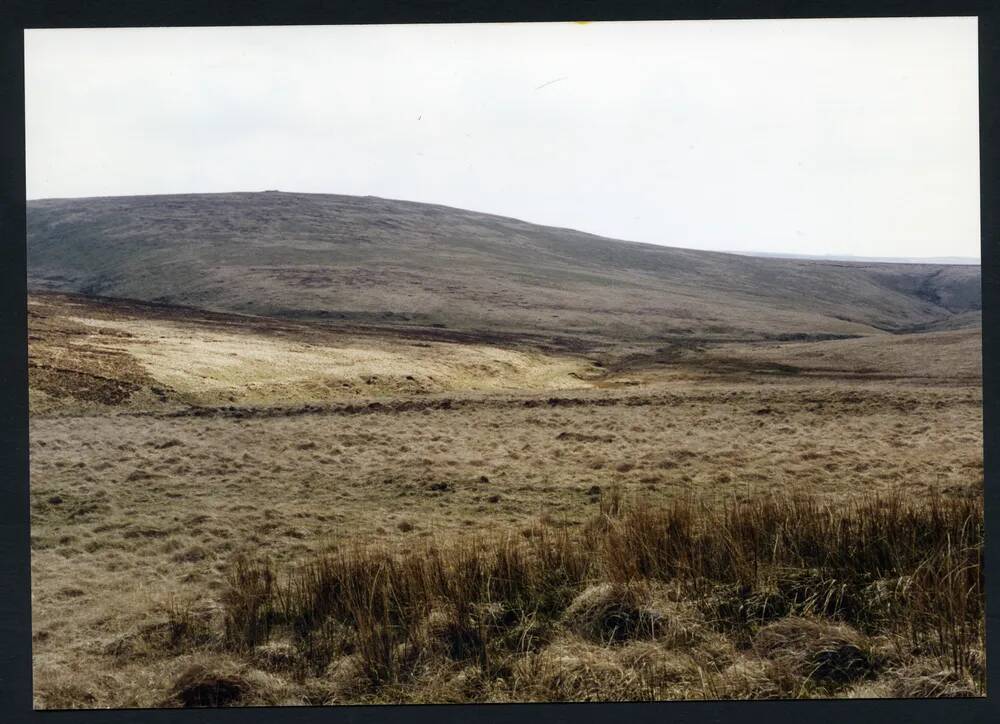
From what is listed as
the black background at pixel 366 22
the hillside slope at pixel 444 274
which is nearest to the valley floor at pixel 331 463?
the black background at pixel 366 22

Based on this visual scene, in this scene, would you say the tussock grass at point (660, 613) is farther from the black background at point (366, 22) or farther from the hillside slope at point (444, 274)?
the hillside slope at point (444, 274)

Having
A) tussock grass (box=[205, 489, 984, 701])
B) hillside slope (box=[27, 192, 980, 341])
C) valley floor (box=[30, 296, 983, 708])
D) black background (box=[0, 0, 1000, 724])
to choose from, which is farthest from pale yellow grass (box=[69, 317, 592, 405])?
black background (box=[0, 0, 1000, 724])

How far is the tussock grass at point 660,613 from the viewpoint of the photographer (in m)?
4.93

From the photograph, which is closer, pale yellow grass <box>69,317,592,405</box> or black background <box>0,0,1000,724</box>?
black background <box>0,0,1000,724</box>

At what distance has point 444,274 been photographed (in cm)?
6606

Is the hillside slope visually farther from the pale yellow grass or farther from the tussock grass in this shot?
the tussock grass

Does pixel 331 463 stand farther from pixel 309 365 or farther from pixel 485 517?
pixel 309 365

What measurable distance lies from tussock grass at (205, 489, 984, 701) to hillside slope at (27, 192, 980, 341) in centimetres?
4228

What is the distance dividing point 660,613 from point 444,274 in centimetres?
6160

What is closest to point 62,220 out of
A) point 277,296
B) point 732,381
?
point 277,296

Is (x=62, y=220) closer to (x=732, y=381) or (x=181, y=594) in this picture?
(x=732, y=381)

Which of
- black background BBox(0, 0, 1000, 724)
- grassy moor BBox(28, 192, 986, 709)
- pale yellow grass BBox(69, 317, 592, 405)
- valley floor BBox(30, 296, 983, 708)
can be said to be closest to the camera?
black background BBox(0, 0, 1000, 724)

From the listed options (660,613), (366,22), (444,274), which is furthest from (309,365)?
(444,274)

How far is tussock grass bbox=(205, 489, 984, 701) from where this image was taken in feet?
16.2
